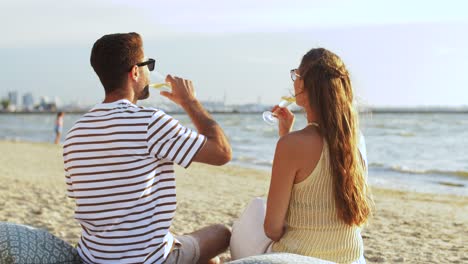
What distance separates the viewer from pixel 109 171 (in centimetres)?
284

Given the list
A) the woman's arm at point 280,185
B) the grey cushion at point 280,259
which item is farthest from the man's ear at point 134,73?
the grey cushion at point 280,259

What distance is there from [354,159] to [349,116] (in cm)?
20

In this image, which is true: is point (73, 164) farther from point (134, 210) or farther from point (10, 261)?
point (10, 261)

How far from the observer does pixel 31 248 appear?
124 inches

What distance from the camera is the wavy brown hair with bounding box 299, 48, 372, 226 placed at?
2.84m

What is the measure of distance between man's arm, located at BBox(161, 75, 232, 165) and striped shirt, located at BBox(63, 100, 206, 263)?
0.05 m

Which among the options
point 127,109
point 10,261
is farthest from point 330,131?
point 10,261

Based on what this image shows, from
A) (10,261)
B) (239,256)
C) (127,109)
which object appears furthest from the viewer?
(239,256)

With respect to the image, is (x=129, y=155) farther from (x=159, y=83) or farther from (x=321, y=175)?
(x=321, y=175)

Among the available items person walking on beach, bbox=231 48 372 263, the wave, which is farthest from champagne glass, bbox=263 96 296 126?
the wave

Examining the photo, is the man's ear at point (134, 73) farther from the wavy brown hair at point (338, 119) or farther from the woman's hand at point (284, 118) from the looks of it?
the woman's hand at point (284, 118)

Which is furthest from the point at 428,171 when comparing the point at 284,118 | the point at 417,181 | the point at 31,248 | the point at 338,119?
the point at 31,248

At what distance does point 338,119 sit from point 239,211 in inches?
226

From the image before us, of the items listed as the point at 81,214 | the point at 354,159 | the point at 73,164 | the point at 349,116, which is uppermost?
the point at 349,116
